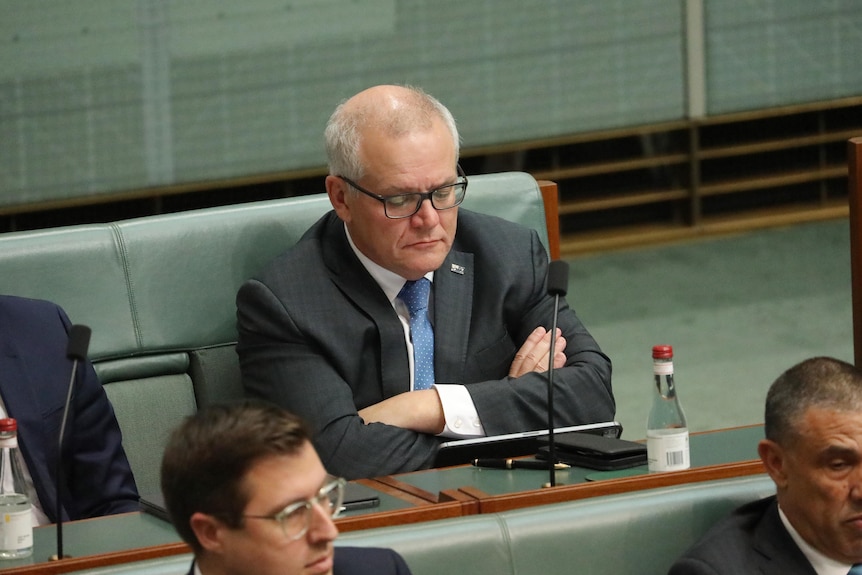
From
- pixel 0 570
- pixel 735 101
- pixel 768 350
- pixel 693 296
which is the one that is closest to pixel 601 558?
pixel 0 570

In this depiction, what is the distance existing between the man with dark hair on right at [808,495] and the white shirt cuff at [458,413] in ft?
2.39

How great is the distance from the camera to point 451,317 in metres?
3.11

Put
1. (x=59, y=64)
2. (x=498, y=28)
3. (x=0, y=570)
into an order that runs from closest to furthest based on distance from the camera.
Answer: (x=0, y=570), (x=59, y=64), (x=498, y=28)

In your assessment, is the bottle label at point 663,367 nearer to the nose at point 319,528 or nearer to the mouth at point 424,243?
the mouth at point 424,243

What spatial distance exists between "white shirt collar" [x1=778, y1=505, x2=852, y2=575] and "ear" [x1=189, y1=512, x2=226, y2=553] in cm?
92

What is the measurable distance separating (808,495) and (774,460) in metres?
0.08

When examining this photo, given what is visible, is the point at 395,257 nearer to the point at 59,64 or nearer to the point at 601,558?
the point at 601,558

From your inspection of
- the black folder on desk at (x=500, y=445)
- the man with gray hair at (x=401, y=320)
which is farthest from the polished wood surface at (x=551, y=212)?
the black folder on desk at (x=500, y=445)

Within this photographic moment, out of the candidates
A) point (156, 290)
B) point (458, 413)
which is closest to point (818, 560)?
point (458, 413)

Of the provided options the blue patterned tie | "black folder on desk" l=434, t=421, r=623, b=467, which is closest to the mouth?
the blue patterned tie

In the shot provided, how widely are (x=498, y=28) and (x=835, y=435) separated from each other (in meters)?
4.04

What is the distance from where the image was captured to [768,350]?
18.4ft

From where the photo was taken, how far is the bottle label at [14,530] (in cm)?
218

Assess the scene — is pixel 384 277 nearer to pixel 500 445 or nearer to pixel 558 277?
pixel 500 445
